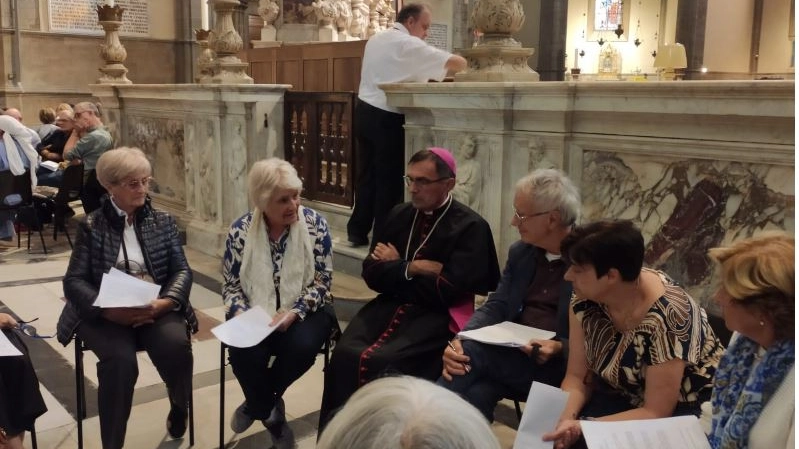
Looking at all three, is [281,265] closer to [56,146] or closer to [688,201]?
[688,201]

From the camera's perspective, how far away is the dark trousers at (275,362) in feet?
9.46

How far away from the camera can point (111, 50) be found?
8.34 m

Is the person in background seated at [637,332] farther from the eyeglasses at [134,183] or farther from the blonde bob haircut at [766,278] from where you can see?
the eyeglasses at [134,183]

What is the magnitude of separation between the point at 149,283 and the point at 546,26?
42.5 ft

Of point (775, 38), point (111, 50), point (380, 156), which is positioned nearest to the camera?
point (380, 156)

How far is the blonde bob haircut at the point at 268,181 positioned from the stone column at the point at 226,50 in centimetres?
332

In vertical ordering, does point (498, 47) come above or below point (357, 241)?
above

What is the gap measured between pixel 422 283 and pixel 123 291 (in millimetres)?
1126

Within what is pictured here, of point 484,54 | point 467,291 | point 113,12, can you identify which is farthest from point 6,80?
point 467,291

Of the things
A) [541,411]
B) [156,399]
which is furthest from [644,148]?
[156,399]

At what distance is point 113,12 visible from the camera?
820 cm

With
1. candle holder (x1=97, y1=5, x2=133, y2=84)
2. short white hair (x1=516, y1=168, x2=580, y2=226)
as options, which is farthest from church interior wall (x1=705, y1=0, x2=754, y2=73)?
short white hair (x1=516, y1=168, x2=580, y2=226)

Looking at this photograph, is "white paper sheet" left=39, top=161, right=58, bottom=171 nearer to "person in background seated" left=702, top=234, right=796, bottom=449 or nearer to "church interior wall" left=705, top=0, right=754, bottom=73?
"person in background seated" left=702, top=234, right=796, bottom=449

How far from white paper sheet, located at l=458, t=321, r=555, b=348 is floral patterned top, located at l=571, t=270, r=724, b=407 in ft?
1.07
